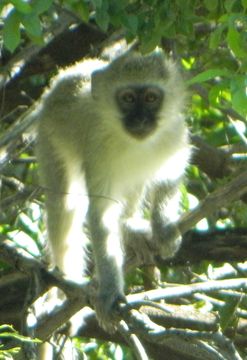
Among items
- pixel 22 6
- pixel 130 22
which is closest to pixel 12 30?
pixel 22 6

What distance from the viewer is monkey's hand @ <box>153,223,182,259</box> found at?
17.8 feet

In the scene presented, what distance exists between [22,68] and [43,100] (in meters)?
0.32

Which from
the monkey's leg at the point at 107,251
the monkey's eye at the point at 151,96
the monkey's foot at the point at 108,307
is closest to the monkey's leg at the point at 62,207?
the monkey's leg at the point at 107,251

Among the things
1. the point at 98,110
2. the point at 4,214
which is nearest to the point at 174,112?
the point at 98,110

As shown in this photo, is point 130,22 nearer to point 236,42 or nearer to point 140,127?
point 236,42

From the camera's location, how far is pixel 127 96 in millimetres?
5609

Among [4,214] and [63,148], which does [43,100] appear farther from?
[4,214]

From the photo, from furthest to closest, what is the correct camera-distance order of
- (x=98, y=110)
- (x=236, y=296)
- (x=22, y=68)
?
1. (x=22, y=68)
2. (x=98, y=110)
3. (x=236, y=296)

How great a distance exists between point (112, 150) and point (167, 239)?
0.62 m

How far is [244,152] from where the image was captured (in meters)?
5.98

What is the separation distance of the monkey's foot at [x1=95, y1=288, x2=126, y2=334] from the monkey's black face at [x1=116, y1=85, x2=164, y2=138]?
107 cm

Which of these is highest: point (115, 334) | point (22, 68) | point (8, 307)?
point (22, 68)

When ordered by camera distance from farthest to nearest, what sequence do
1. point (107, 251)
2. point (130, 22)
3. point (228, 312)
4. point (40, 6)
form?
point (107, 251) → point (228, 312) → point (130, 22) → point (40, 6)

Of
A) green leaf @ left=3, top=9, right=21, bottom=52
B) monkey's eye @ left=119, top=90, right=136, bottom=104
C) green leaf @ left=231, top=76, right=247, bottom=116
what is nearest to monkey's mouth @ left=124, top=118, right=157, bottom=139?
monkey's eye @ left=119, top=90, right=136, bottom=104
